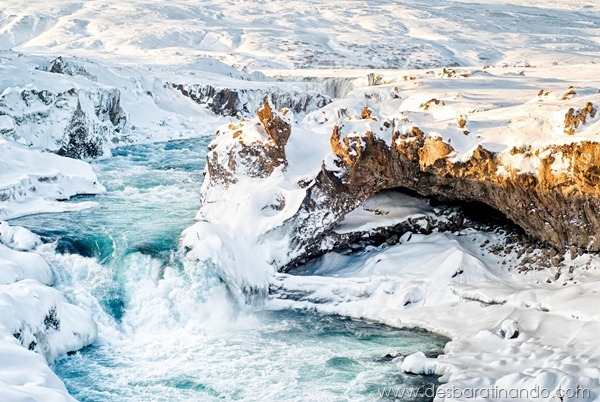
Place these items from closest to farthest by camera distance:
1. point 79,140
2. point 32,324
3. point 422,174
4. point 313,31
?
1. point 32,324
2. point 422,174
3. point 79,140
4. point 313,31

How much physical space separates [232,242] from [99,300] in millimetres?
3495

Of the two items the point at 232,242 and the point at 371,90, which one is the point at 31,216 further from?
the point at 371,90

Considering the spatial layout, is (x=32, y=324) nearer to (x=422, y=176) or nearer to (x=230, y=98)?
(x=422, y=176)

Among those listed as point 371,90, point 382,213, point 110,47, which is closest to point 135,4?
point 110,47

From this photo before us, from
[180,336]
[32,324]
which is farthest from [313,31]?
[32,324]

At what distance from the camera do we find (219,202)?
2072cm

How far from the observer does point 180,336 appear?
16297mm

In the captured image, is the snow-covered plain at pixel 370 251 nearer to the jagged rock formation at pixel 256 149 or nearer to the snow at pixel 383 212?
the snow at pixel 383 212

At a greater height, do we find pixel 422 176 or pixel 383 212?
pixel 422 176

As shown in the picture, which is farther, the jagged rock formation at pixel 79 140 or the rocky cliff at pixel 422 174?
the jagged rock formation at pixel 79 140

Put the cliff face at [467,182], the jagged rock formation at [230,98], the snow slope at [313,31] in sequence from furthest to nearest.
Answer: the snow slope at [313,31] → the jagged rock formation at [230,98] → the cliff face at [467,182]

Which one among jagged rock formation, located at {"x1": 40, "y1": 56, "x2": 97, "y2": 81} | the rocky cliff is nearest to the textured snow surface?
the rocky cliff

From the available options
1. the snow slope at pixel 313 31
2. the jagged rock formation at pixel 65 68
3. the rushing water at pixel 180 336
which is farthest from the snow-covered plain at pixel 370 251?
the snow slope at pixel 313 31

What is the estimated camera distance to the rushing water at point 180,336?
45.4 ft
